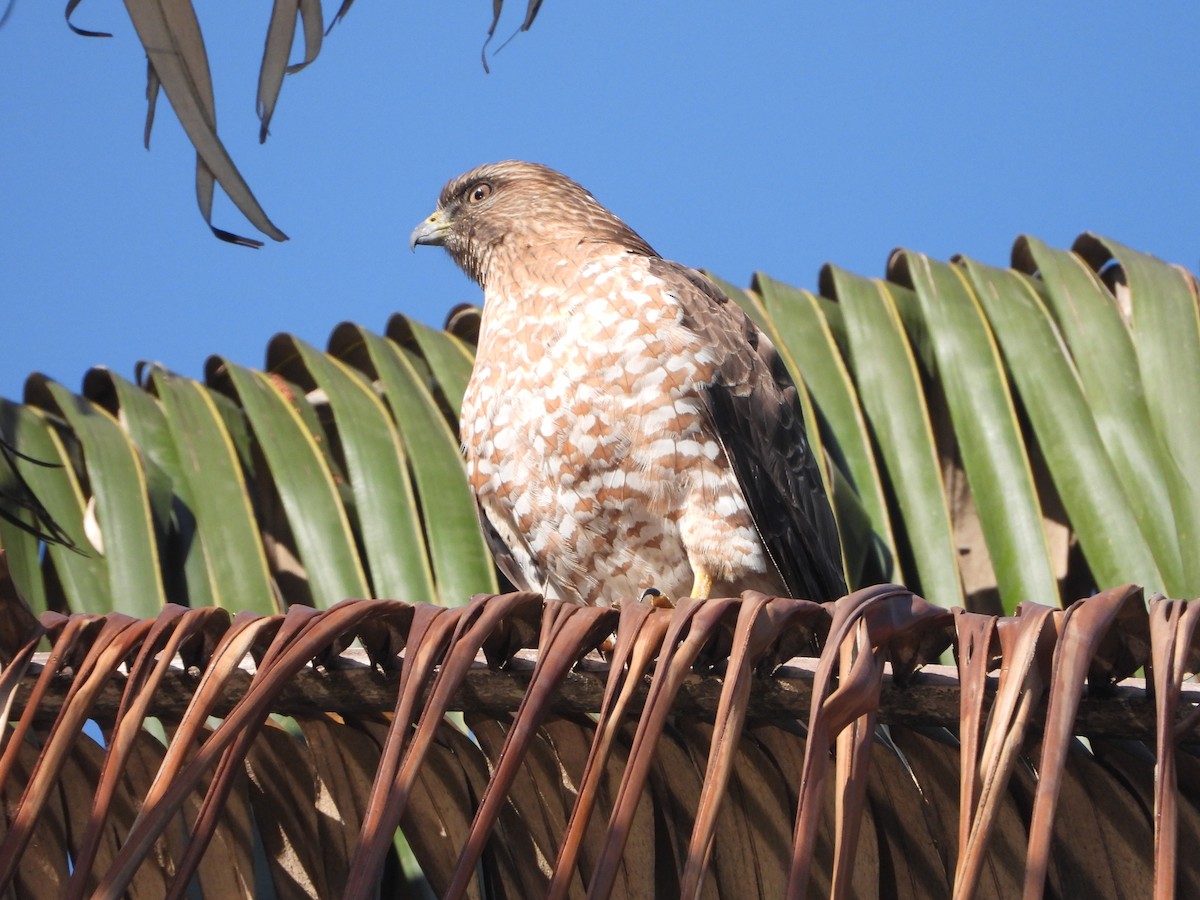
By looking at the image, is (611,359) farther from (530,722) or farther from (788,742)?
(530,722)

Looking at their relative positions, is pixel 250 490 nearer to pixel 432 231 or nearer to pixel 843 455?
pixel 432 231

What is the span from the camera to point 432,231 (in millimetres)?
5590

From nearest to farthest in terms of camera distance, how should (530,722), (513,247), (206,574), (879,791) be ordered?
(530,722) → (879,791) → (206,574) → (513,247)

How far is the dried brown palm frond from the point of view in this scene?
72.4 inches

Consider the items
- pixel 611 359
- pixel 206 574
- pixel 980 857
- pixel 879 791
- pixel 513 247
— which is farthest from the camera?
pixel 513 247

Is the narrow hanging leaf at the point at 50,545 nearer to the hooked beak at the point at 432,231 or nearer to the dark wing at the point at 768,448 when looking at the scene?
the hooked beak at the point at 432,231

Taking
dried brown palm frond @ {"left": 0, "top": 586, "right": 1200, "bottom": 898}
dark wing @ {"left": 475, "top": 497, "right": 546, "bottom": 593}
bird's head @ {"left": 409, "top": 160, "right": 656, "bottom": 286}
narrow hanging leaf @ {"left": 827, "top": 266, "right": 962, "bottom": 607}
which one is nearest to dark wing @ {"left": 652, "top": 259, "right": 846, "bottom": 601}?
narrow hanging leaf @ {"left": 827, "top": 266, "right": 962, "bottom": 607}

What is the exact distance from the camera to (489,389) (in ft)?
14.5

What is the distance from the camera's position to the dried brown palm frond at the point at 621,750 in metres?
1.84

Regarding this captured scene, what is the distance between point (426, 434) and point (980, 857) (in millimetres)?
3566

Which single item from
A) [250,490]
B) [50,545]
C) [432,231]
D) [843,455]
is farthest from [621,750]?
[432,231]

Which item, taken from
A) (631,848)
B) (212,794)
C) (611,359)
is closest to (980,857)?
(631,848)

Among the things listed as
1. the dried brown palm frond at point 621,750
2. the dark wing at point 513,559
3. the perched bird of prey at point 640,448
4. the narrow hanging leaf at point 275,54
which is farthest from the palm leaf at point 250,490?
the narrow hanging leaf at point 275,54

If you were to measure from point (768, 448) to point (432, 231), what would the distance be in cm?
183
